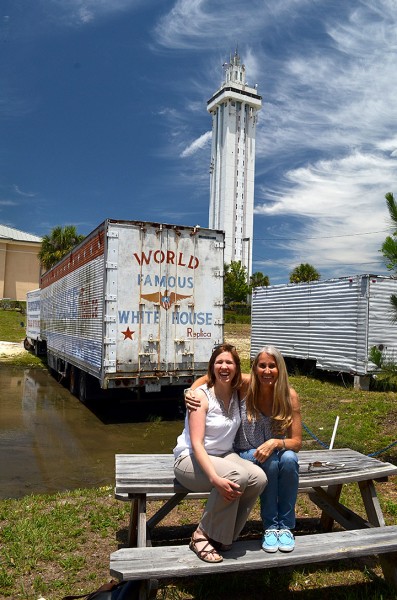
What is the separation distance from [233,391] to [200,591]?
1277mm

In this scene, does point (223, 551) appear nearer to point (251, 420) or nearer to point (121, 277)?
point (251, 420)

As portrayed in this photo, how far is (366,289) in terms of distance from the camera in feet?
39.9

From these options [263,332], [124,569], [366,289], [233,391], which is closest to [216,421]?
[233,391]

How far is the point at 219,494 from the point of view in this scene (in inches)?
115

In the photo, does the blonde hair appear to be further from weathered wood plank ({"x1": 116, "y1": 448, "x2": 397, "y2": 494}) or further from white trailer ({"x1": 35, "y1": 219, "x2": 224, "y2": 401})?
white trailer ({"x1": 35, "y1": 219, "x2": 224, "y2": 401})

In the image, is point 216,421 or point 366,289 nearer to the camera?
point 216,421

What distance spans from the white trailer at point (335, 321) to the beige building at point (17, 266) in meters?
37.5

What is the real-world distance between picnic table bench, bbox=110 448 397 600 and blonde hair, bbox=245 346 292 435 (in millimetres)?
445

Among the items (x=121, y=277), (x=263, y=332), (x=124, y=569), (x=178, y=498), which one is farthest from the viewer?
(x=263, y=332)

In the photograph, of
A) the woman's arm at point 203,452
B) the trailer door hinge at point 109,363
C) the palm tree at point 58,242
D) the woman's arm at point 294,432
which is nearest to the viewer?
the woman's arm at point 203,452

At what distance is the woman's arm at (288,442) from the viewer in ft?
10.2

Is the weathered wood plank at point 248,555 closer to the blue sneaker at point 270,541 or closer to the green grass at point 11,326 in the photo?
the blue sneaker at point 270,541

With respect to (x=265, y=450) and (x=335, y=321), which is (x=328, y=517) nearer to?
(x=265, y=450)

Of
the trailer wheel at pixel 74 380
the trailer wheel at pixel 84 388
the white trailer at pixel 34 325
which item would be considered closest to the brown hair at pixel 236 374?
the trailer wheel at pixel 84 388
